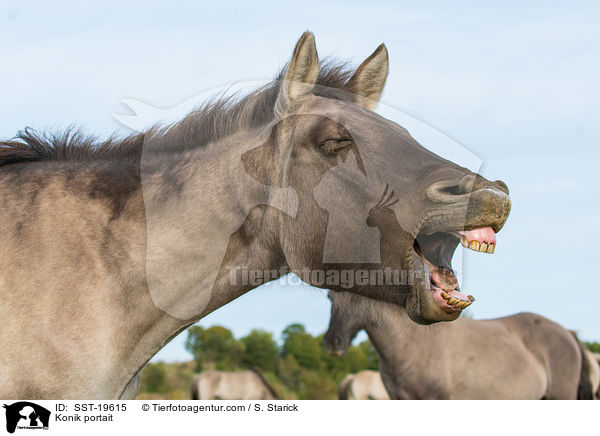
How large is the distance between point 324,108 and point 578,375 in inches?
473

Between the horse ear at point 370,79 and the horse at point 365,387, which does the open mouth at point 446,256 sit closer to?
the horse ear at point 370,79

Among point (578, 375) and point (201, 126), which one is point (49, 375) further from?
point (578, 375)

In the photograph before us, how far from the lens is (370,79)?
3.95 meters

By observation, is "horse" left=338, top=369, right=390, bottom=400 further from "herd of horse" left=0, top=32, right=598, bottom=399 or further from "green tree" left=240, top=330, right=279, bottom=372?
"herd of horse" left=0, top=32, right=598, bottom=399

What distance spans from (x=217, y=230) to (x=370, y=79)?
1.58 metres

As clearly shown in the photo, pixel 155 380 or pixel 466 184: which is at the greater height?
pixel 466 184

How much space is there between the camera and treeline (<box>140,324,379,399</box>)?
3141 centimetres

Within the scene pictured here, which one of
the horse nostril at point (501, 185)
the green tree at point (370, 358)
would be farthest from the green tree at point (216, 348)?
the horse nostril at point (501, 185)

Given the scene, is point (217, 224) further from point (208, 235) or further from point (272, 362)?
point (272, 362)

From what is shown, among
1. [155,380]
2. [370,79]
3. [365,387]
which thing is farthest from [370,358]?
[370,79]

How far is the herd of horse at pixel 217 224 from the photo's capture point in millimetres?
3016

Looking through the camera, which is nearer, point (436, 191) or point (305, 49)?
point (436, 191)
